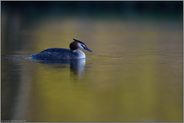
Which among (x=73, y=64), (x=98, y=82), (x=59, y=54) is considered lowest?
(x=98, y=82)

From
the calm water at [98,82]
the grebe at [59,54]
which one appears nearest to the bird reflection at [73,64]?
the calm water at [98,82]

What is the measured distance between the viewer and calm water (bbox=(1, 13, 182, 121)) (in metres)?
8.77

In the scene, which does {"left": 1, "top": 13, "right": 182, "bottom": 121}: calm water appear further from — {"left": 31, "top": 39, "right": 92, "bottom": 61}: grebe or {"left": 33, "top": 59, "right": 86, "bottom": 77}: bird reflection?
{"left": 31, "top": 39, "right": 92, "bottom": 61}: grebe

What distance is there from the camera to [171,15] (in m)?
28.0

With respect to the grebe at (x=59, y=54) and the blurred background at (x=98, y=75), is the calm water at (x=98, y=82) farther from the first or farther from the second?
the grebe at (x=59, y=54)

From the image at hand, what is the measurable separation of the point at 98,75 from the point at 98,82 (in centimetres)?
79

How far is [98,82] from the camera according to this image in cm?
1091

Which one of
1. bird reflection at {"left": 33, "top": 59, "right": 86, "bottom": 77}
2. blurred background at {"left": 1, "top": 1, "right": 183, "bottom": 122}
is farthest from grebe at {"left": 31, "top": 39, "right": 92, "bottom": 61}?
blurred background at {"left": 1, "top": 1, "right": 183, "bottom": 122}

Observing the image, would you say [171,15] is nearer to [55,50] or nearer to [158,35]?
[158,35]

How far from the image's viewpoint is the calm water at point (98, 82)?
8.77m

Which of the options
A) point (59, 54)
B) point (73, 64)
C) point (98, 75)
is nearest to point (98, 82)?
point (98, 75)

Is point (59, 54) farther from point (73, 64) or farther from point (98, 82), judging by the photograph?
point (98, 82)

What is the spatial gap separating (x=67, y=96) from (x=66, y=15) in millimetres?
20076

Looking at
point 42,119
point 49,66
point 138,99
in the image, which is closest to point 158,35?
point 49,66
